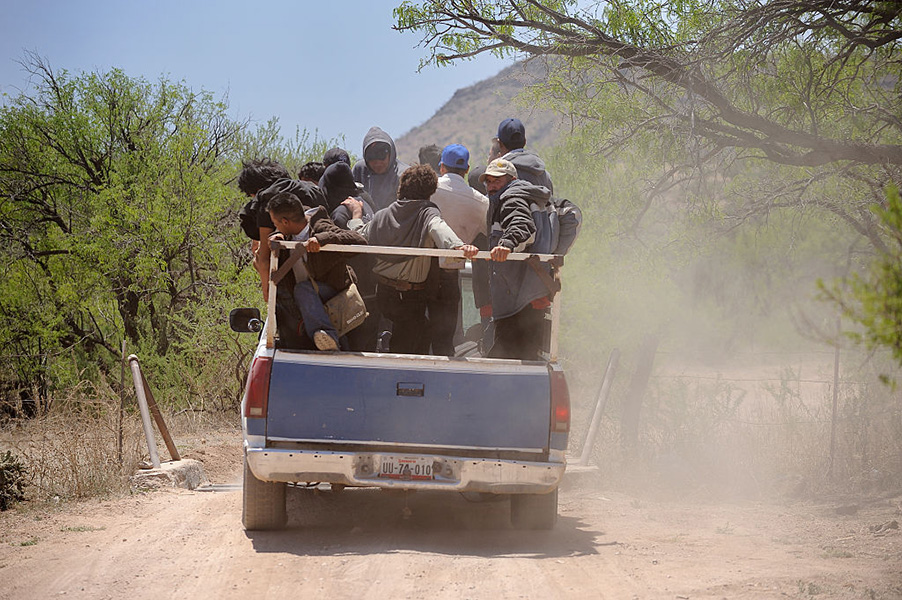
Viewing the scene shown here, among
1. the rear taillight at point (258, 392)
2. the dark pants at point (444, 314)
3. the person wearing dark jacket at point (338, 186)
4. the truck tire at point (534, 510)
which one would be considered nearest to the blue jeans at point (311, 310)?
the rear taillight at point (258, 392)

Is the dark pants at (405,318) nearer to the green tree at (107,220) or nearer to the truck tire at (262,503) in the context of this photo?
the truck tire at (262,503)

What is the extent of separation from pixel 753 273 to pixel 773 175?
2605 centimetres

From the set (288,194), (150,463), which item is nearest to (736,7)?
(288,194)

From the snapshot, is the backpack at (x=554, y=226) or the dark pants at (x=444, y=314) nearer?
the dark pants at (x=444, y=314)

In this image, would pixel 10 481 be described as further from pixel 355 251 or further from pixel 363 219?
pixel 355 251

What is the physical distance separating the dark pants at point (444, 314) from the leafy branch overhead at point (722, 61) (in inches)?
129

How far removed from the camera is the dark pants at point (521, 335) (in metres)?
7.30

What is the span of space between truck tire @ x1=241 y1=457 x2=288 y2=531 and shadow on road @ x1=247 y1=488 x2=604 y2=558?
9 centimetres

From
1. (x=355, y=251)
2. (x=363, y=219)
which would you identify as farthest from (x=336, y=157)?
(x=355, y=251)

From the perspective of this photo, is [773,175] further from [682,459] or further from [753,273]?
[753,273]

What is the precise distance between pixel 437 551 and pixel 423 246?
2.08 metres

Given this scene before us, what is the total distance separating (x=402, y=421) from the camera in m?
6.31

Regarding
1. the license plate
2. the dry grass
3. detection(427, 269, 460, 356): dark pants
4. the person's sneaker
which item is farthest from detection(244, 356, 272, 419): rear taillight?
the dry grass

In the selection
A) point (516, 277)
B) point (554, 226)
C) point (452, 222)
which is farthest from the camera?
point (452, 222)
